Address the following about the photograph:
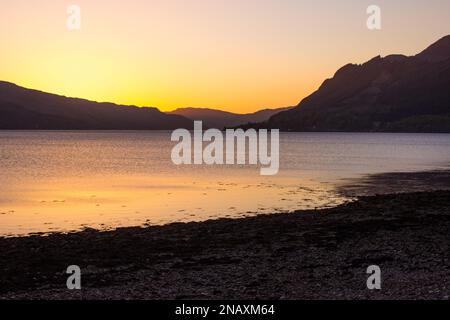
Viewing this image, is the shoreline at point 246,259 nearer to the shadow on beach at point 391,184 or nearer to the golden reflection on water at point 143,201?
the golden reflection on water at point 143,201

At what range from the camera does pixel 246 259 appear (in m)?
23.8

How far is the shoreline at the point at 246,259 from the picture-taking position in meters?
18.5

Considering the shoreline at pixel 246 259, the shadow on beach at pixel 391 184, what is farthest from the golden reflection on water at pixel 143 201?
the shoreline at pixel 246 259

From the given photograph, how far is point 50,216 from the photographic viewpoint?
41844 millimetres

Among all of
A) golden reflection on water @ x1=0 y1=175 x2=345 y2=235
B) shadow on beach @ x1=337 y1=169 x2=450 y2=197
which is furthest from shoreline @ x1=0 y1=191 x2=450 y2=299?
shadow on beach @ x1=337 y1=169 x2=450 y2=197

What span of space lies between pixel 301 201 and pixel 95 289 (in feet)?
109

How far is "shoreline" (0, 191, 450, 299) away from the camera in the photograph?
18484mm

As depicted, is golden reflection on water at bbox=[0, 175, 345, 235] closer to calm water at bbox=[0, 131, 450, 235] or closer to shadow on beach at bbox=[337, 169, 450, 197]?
calm water at bbox=[0, 131, 450, 235]

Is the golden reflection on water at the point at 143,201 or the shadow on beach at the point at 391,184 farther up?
the golden reflection on water at the point at 143,201

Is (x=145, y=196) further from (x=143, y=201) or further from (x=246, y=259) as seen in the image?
(x=246, y=259)

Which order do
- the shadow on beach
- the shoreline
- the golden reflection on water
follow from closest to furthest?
the shoreline < the golden reflection on water < the shadow on beach

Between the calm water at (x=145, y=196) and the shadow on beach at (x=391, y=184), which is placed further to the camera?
the shadow on beach at (x=391, y=184)
